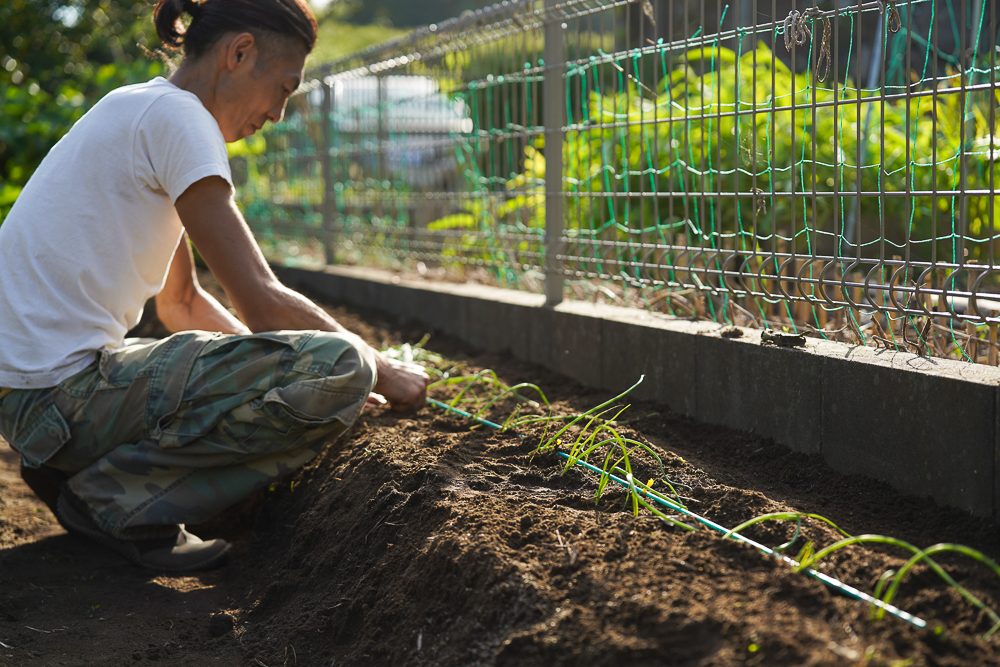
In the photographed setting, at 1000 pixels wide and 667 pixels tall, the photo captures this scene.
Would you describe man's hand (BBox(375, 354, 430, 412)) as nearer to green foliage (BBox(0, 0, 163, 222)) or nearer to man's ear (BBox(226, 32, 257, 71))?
man's ear (BBox(226, 32, 257, 71))

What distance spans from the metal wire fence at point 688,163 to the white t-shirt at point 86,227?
1.50 m

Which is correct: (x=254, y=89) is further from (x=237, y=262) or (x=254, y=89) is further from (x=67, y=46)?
(x=67, y=46)

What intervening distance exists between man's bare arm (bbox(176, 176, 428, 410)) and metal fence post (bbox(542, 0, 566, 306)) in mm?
1166

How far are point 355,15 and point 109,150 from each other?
5020 cm

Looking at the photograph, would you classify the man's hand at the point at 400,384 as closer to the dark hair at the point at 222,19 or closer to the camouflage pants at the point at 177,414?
the camouflage pants at the point at 177,414

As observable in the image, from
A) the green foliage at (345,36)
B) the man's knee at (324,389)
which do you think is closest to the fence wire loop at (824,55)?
the man's knee at (324,389)

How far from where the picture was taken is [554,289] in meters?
3.49

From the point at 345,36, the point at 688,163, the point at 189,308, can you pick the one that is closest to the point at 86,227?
the point at 189,308

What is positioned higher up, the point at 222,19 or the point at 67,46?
the point at 67,46

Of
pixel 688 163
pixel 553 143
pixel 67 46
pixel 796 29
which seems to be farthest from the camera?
pixel 67 46

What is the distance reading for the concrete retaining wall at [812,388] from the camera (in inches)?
70.4

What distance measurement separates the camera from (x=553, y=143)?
3445 millimetres

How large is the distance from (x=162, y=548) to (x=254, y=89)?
4.55ft

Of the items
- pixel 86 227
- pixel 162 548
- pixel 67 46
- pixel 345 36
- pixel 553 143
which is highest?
pixel 345 36
